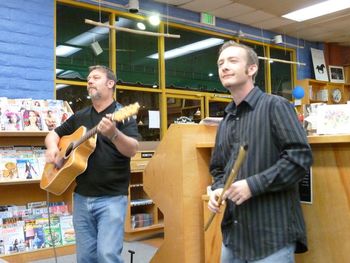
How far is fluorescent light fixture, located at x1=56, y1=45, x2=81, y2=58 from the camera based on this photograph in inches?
203

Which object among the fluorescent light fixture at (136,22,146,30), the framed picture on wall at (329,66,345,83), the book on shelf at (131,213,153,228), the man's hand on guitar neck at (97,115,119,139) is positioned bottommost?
the book on shelf at (131,213,153,228)

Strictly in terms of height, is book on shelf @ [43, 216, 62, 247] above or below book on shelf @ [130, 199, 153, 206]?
below

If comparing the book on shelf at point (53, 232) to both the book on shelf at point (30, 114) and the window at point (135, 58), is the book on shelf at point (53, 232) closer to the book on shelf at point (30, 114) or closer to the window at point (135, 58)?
the book on shelf at point (30, 114)

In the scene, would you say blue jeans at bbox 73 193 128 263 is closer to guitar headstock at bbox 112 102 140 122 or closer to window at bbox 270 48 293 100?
guitar headstock at bbox 112 102 140 122

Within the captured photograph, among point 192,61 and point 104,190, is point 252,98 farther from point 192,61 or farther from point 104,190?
point 192,61

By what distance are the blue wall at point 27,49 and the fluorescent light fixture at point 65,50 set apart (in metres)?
0.15

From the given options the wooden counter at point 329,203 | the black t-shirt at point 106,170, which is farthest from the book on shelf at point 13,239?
the wooden counter at point 329,203

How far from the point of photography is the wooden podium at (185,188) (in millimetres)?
2916

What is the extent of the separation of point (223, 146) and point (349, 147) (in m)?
0.72

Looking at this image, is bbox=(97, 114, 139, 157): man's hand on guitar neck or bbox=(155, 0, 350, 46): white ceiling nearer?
bbox=(97, 114, 139, 157): man's hand on guitar neck

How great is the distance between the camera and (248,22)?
24.0 ft

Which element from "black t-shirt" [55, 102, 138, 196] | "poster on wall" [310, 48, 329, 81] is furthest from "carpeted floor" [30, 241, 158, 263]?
"poster on wall" [310, 48, 329, 81]

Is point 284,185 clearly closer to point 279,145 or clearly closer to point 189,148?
point 279,145

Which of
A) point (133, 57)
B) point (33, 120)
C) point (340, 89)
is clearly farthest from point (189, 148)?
point (340, 89)
